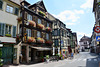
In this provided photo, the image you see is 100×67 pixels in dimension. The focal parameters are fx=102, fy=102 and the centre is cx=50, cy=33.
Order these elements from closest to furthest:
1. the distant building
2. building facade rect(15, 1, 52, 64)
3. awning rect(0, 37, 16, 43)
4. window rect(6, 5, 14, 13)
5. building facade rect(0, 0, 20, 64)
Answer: awning rect(0, 37, 16, 43), building facade rect(0, 0, 20, 64), window rect(6, 5, 14, 13), building facade rect(15, 1, 52, 64), the distant building

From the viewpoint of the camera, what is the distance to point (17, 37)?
15297mm

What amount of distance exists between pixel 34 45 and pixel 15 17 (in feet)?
20.2

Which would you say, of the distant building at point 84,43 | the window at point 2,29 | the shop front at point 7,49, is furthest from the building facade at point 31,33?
the distant building at point 84,43

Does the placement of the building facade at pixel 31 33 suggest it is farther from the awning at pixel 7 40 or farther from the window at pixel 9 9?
the window at pixel 9 9

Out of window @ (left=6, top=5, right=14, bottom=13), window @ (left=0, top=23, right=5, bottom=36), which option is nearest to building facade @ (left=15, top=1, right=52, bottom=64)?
window @ (left=6, top=5, right=14, bottom=13)

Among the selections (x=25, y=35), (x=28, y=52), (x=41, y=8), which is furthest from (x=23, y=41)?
(x=41, y=8)

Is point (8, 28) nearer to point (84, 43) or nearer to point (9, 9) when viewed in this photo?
point (9, 9)

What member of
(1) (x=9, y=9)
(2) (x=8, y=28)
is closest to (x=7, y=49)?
(2) (x=8, y=28)

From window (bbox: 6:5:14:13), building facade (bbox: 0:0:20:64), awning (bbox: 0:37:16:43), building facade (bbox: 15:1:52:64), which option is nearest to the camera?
awning (bbox: 0:37:16:43)

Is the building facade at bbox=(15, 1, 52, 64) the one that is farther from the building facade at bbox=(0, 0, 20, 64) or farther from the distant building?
the distant building

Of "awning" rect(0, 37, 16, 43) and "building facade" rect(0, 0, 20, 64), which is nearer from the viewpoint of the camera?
"awning" rect(0, 37, 16, 43)

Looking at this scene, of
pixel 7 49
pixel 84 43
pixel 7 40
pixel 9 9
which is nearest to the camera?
pixel 7 40

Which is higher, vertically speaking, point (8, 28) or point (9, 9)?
point (9, 9)

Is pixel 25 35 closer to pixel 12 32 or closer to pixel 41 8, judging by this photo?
pixel 12 32
